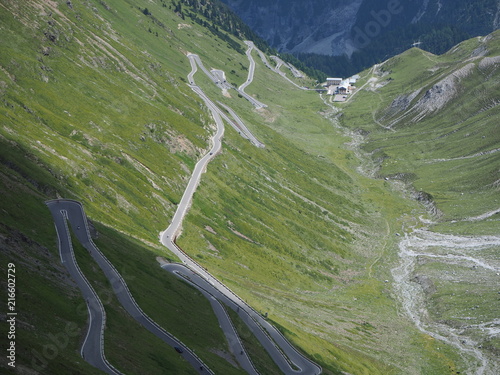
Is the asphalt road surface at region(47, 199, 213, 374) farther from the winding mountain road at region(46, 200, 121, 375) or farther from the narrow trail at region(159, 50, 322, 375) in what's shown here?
the narrow trail at region(159, 50, 322, 375)

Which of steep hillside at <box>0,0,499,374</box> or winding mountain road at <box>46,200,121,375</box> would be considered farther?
steep hillside at <box>0,0,499,374</box>

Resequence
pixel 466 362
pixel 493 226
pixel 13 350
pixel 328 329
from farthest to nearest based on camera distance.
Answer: pixel 493 226 < pixel 328 329 < pixel 466 362 < pixel 13 350

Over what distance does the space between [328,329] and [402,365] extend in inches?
610

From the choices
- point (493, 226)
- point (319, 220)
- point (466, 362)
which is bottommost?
point (466, 362)

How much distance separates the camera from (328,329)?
356ft

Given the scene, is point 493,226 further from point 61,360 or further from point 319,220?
point 61,360

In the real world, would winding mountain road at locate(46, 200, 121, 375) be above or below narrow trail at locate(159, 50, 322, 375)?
below

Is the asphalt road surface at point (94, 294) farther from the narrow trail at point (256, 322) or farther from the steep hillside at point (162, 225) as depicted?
the narrow trail at point (256, 322)

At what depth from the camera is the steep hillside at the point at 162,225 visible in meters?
69.1

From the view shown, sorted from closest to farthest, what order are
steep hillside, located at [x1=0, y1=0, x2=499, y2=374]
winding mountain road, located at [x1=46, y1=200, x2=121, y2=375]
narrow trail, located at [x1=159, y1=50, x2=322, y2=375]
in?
winding mountain road, located at [x1=46, y1=200, x2=121, y2=375] < steep hillside, located at [x1=0, y1=0, x2=499, y2=374] < narrow trail, located at [x1=159, y1=50, x2=322, y2=375]

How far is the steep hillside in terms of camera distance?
69062 millimetres

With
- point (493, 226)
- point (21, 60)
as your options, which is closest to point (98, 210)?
point (21, 60)

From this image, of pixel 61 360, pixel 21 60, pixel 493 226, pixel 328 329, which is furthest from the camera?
pixel 493 226

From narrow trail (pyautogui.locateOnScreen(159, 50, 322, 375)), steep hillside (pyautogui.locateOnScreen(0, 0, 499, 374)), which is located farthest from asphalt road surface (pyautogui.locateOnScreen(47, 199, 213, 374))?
narrow trail (pyautogui.locateOnScreen(159, 50, 322, 375))
